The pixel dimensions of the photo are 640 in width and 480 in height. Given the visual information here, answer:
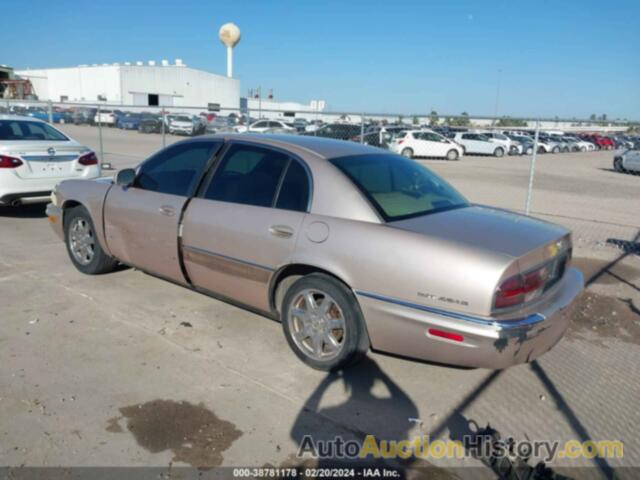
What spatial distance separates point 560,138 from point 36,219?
44.5m

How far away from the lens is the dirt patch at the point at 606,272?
6148 mm

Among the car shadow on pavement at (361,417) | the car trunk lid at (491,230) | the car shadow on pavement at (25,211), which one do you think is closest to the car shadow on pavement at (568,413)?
the car shadow on pavement at (361,417)

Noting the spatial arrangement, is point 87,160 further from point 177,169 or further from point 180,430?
point 180,430

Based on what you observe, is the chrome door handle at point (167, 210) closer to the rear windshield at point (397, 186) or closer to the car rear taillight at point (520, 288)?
the rear windshield at point (397, 186)

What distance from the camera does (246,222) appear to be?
3.91 meters

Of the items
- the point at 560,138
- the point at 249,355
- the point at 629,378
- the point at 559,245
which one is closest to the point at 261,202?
the point at 249,355

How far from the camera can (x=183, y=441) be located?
2.92m

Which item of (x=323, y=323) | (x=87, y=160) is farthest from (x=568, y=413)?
(x=87, y=160)

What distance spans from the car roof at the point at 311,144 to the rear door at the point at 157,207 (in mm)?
301

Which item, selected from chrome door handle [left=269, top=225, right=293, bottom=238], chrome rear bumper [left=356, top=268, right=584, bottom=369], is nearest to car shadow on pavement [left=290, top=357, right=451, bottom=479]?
chrome rear bumper [left=356, top=268, right=584, bottom=369]

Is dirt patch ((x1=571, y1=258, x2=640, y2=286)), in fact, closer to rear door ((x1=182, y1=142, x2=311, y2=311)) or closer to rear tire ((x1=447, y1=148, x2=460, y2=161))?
rear door ((x1=182, y1=142, x2=311, y2=311))

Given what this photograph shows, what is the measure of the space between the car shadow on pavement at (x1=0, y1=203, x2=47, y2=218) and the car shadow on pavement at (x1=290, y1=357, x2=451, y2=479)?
7070 mm

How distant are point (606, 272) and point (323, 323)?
Answer: 4.59 m

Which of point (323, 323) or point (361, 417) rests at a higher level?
point (323, 323)
